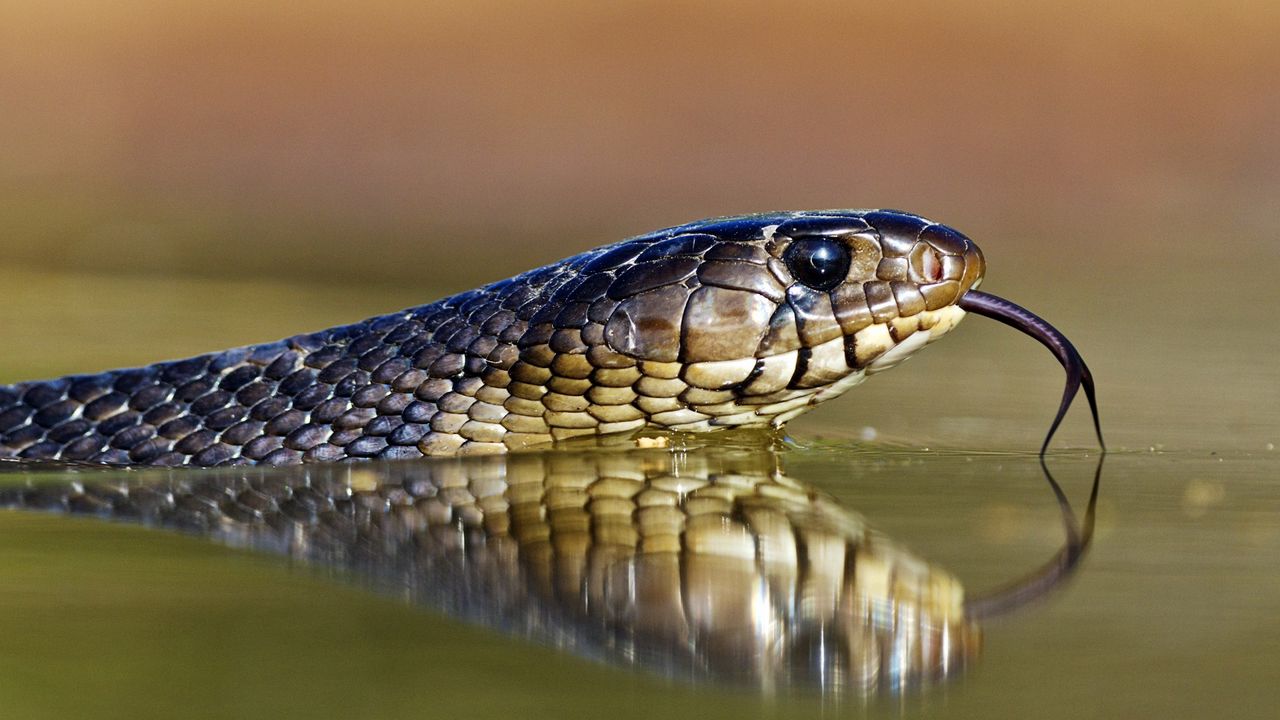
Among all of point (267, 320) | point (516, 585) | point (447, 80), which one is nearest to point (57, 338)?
point (267, 320)

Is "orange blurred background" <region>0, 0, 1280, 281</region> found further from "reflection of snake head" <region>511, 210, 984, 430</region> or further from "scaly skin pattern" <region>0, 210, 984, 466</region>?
"reflection of snake head" <region>511, 210, 984, 430</region>

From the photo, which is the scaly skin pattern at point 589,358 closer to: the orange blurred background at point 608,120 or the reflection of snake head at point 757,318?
the reflection of snake head at point 757,318

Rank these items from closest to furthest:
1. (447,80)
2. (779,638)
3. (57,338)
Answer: (779,638)
(57,338)
(447,80)

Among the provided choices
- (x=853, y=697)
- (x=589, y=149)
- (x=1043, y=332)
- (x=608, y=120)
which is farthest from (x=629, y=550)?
(x=608, y=120)

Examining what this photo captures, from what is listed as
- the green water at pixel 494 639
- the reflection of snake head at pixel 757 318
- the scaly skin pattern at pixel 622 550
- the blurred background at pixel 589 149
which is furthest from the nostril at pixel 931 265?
the blurred background at pixel 589 149

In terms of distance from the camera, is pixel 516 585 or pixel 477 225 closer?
pixel 516 585

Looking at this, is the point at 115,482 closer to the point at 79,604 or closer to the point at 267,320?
the point at 79,604

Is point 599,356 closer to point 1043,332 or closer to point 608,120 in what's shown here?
point 1043,332

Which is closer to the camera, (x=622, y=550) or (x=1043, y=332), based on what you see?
(x=622, y=550)
